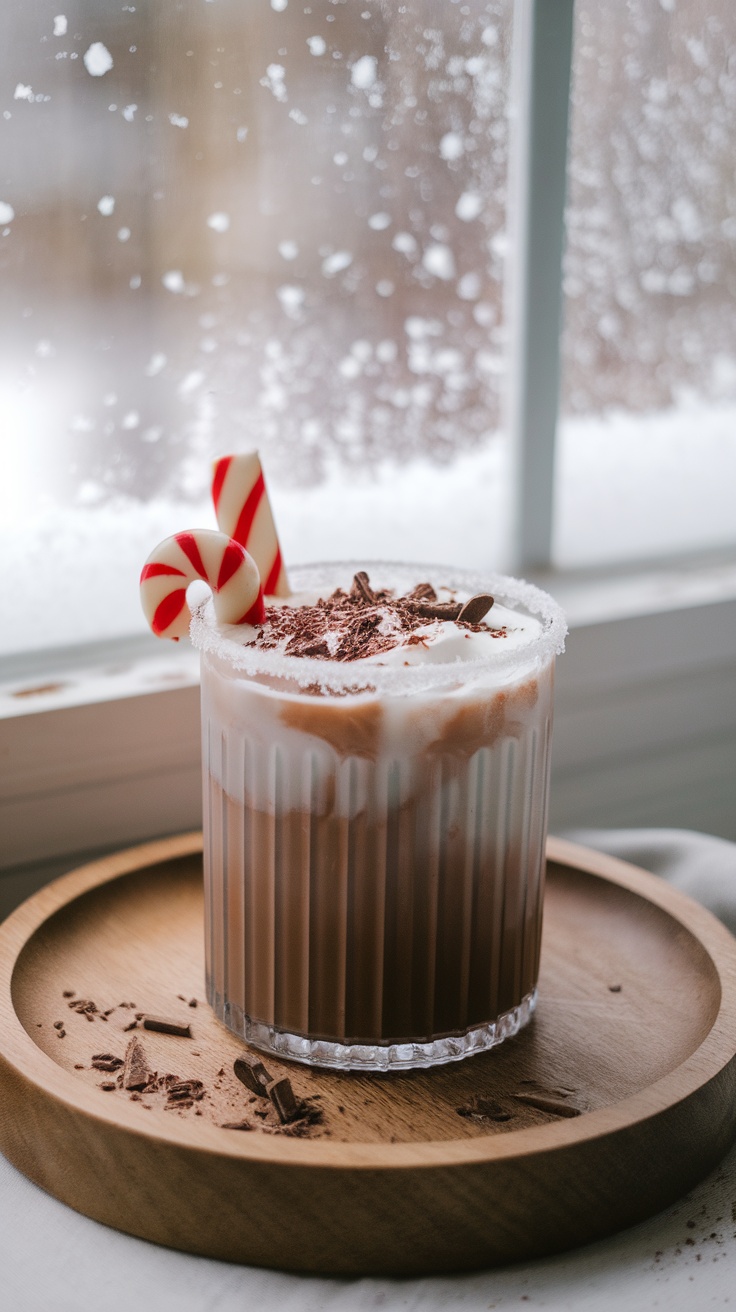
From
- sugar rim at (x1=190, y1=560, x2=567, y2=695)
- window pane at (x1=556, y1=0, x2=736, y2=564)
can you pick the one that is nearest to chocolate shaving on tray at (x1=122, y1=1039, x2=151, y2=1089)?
sugar rim at (x1=190, y1=560, x2=567, y2=695)

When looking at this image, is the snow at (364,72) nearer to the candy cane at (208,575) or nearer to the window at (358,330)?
the window at (358,330)

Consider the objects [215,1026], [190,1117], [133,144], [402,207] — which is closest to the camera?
[190,1117]

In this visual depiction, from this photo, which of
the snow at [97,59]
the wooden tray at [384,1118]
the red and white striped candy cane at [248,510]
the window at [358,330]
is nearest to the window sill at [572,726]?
the window at [358,330]

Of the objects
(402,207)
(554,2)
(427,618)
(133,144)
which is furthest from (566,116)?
(427,618)

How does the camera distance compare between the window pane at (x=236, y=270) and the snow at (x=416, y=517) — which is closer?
the window pane at (x=236, y=270)

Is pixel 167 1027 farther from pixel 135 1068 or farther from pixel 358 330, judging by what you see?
pixel 358 330

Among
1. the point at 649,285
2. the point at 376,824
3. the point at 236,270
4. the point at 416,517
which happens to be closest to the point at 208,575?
the point at 376,824

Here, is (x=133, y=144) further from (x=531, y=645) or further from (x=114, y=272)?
(x=531, y=645)
